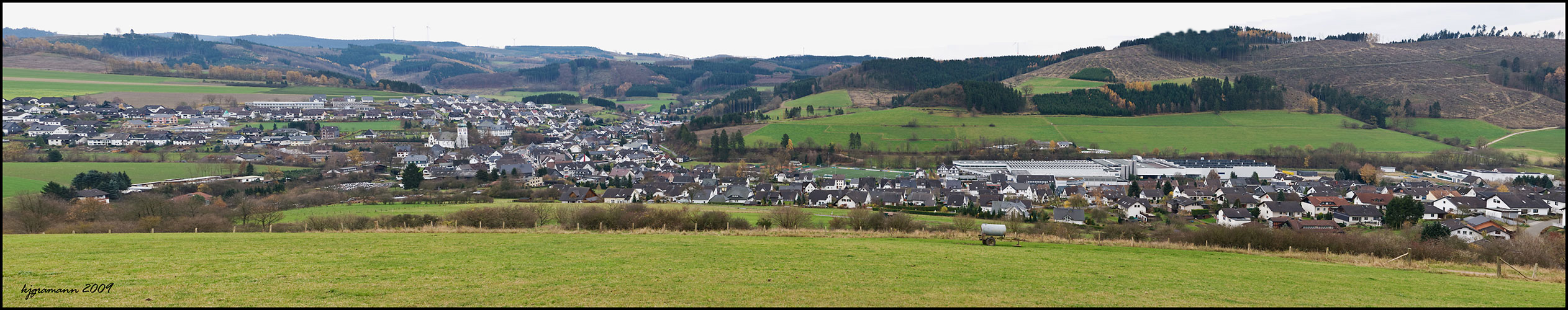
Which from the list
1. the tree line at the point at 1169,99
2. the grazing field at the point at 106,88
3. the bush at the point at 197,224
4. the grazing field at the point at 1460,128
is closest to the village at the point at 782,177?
the grazing field at the point at 106,88

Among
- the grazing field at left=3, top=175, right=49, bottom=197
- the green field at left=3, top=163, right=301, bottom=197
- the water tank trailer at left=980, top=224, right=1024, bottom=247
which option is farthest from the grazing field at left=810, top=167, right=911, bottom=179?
the grazing field at left=3, top=175, right=49, bottom=197

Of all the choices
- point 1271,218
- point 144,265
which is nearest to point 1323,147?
point 1271,218

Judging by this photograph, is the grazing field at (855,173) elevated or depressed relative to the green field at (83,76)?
depressed

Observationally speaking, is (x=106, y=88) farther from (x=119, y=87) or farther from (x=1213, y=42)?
(x=1213, y=42)

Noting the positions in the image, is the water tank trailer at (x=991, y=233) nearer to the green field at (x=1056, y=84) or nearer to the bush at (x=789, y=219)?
the bush at (x=789, y=219)

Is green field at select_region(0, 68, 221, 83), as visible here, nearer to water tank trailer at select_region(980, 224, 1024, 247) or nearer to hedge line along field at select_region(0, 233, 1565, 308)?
→ hedge line along field at select_region(0, 233, 1565, 308)

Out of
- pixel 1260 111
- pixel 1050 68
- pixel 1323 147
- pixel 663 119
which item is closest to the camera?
pixel 1323 147

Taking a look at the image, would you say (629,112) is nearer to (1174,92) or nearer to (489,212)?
(1174,92)
